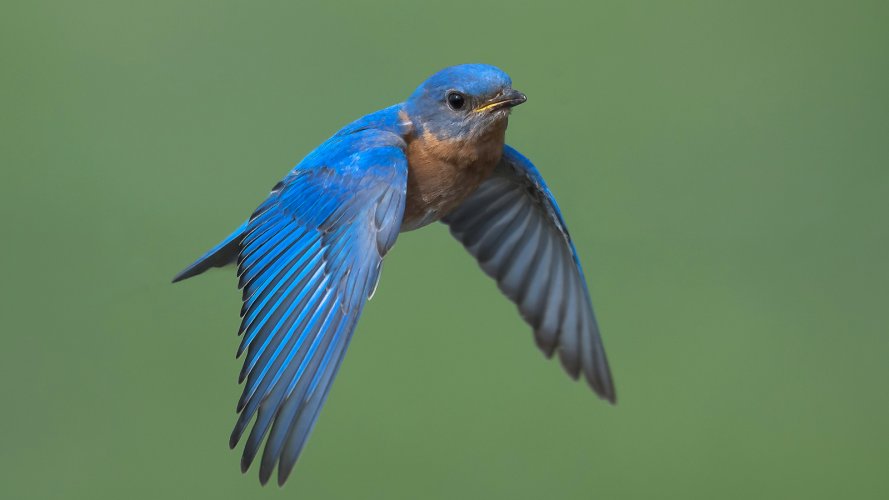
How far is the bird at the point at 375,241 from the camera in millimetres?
3316

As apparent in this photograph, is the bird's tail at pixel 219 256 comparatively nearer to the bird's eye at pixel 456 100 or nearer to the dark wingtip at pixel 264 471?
the bird's eye at pixel 456 100

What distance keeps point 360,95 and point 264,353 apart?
3637 mm

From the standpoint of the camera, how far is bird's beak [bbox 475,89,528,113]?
392 cm

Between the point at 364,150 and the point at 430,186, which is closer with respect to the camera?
the point at 364,150

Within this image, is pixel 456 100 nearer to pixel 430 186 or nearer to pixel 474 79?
pixel 474 79

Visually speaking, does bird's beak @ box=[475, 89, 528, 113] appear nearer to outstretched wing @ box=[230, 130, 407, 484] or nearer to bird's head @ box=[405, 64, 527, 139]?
bird's head @ box=[405, 64, 527, 139]

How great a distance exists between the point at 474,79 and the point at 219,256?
3.41 feet

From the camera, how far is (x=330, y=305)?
11.5ft

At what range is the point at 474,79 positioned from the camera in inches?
157

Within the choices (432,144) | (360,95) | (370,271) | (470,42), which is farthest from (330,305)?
(470,42)

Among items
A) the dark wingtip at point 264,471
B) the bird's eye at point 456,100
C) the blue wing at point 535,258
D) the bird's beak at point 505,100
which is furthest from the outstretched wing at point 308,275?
the blue wing at point 535,258

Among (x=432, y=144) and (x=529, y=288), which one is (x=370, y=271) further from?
(x=529, y=288)

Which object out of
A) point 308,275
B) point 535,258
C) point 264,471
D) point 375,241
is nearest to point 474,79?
point 375,241

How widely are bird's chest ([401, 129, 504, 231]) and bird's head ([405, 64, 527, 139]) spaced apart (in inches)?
1.6
